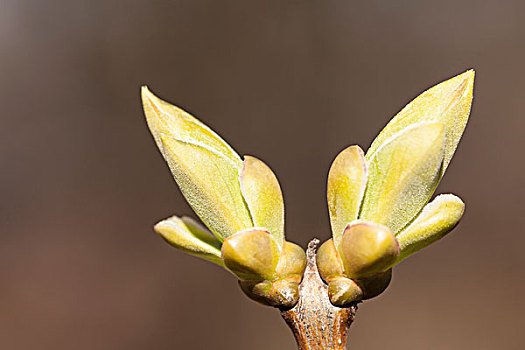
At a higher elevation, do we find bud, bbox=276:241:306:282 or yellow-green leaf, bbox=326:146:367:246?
yellow-green leaf, bbox=326:146:367:246

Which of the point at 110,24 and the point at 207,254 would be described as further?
the point at 110,24

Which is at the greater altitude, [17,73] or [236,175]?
[17,73]

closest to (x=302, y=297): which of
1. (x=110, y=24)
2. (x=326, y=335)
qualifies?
(x=326, y=335)

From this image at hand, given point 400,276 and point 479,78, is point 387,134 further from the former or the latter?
point 479,78

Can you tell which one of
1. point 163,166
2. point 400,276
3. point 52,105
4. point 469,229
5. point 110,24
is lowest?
point 400,276

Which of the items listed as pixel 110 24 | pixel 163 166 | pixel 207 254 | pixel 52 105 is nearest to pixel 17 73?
pixel 52 105
